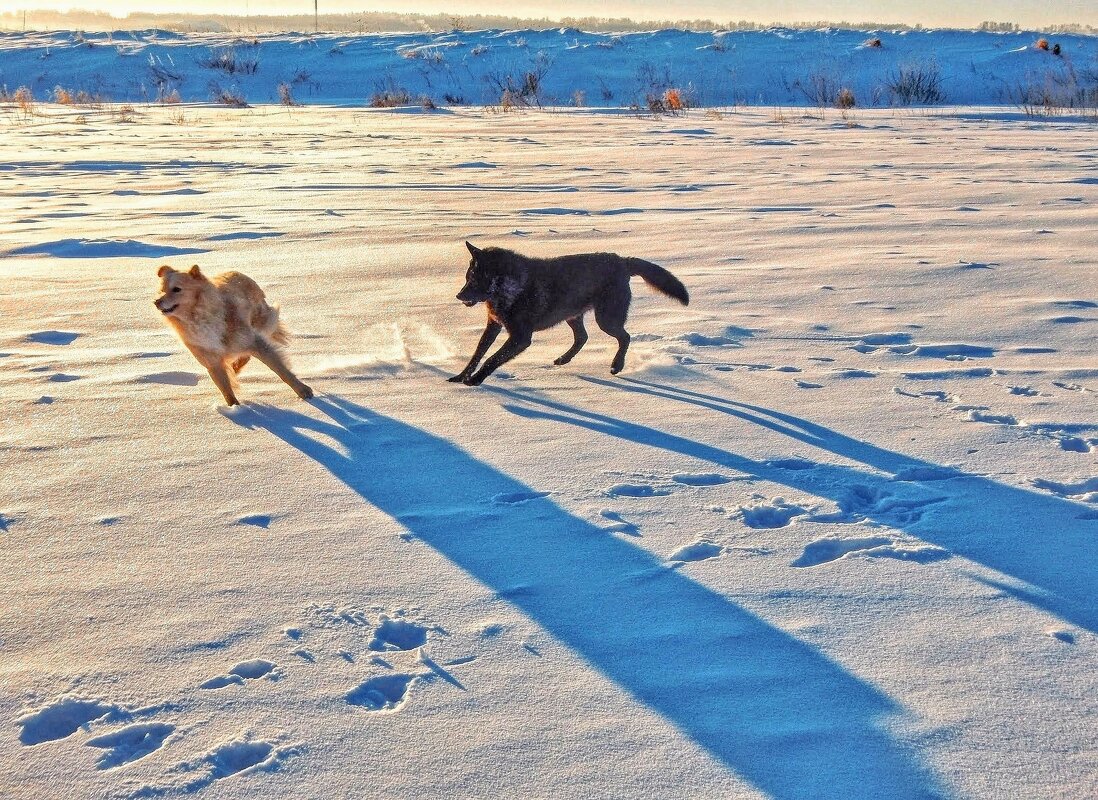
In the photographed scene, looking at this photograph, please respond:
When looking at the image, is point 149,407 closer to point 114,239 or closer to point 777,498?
point 777,498

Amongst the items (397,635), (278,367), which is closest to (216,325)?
(278,367)

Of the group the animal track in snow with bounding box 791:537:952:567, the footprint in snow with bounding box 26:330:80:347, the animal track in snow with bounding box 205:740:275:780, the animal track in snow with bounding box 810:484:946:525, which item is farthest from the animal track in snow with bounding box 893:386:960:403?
the footprint in snow with bounding box 26:330:80:347

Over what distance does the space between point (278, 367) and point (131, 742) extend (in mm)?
2769

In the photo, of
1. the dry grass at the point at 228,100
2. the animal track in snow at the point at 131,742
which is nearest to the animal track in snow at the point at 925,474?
the animal track in snow at the point at 131,742

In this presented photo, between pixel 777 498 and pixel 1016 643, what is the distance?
1.05m

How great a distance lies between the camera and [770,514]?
11.3 ft

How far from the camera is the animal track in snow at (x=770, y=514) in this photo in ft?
11.1

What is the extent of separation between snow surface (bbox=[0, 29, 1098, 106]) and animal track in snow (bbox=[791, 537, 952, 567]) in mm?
19563

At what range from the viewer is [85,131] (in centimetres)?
1691

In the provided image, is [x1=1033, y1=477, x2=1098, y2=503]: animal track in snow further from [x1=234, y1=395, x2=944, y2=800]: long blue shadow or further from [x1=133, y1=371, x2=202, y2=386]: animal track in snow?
[x1=133, y1=371, x2=202, y2=386]: animal track in snow

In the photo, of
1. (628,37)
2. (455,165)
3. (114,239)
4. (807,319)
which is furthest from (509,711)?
(628,37)

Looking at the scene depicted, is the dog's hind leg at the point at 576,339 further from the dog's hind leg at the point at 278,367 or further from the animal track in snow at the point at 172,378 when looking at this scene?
the animal track in snow at the point at 172,378

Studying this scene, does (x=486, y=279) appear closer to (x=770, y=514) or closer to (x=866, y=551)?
(x=770, y=514)

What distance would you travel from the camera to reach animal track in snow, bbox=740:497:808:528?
3396 mm
